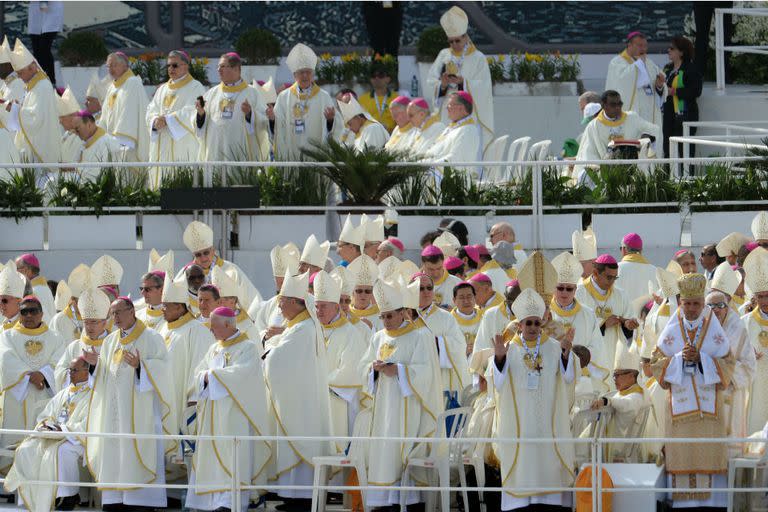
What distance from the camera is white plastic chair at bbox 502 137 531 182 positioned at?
21.9 m

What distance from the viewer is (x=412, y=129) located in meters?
23.6

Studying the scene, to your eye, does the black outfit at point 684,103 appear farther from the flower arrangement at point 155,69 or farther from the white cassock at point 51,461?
the white cassock at point 51,461

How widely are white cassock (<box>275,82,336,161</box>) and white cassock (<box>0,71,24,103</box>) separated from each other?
328 centimetres

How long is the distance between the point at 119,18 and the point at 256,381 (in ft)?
54.5

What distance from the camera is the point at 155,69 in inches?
1124

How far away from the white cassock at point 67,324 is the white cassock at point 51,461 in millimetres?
1634

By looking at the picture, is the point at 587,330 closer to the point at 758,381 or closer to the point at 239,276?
the point at 758,381

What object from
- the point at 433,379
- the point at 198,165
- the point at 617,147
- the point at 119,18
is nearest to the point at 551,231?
the point at 617,147

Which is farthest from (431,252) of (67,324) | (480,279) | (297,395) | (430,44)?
(430,44)

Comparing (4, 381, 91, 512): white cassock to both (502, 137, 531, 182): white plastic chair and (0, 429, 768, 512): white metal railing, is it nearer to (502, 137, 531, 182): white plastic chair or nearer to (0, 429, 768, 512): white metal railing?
(0, 429, 768, 512): white metal railing

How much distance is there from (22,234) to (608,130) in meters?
6.31

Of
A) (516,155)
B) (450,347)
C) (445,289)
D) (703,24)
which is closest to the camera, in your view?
(450,347)

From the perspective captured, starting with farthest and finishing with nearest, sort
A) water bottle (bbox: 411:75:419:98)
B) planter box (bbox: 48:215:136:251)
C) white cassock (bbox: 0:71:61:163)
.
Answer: water bottle (bbox: 411:75:419:98)
white cassock (bbox: 0:71:61:163)
planter box (bbox: 48:215:136:251)

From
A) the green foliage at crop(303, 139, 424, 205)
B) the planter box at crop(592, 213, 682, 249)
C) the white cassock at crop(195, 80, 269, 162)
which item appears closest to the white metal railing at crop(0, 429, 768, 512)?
the planter box at crop(592, 213, 682, 249)
